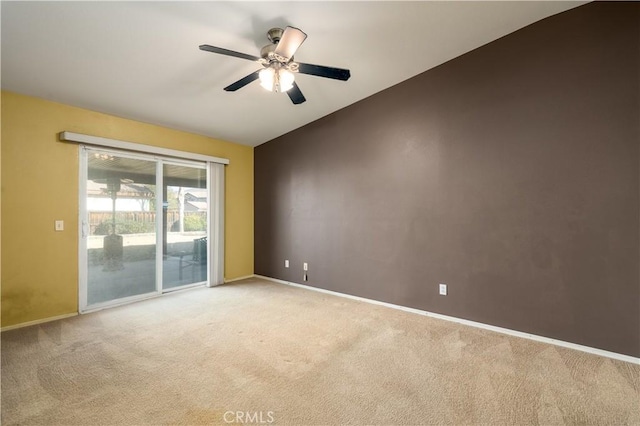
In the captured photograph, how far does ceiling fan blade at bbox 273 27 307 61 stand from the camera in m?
1.92

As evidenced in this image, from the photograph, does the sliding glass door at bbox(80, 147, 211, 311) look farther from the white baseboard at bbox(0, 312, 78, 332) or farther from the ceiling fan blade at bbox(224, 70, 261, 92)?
the ceiling fan blade at bbox(224, 70, 261, 92)

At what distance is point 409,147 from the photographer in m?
3.56

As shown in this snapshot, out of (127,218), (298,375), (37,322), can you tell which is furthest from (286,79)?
(37,322)

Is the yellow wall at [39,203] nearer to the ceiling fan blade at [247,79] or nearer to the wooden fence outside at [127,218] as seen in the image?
the wooden fence outside at [127,218]

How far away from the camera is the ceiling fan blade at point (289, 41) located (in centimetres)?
192

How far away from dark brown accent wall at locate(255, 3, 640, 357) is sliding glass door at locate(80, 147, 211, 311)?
2.17 metres

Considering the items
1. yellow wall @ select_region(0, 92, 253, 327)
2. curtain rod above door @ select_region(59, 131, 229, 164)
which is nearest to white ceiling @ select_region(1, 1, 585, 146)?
yellow wall @ select_region(0, 92, 253, 327)

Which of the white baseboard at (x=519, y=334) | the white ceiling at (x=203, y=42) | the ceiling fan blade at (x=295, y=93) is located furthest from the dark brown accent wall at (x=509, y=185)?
the ceiling fan blade at (x=295, y=93)

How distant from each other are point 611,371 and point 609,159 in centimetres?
173

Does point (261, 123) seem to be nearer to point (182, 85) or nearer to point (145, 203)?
point (182, 85)

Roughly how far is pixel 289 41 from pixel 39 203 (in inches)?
129

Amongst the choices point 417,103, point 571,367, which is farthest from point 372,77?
point 571,367

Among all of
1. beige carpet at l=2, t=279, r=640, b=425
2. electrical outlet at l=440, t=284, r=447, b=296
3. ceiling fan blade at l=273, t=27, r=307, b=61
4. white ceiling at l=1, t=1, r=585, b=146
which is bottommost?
beige carpet at l=2, t=279, r=640, b=425

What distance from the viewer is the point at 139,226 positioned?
3.93m
